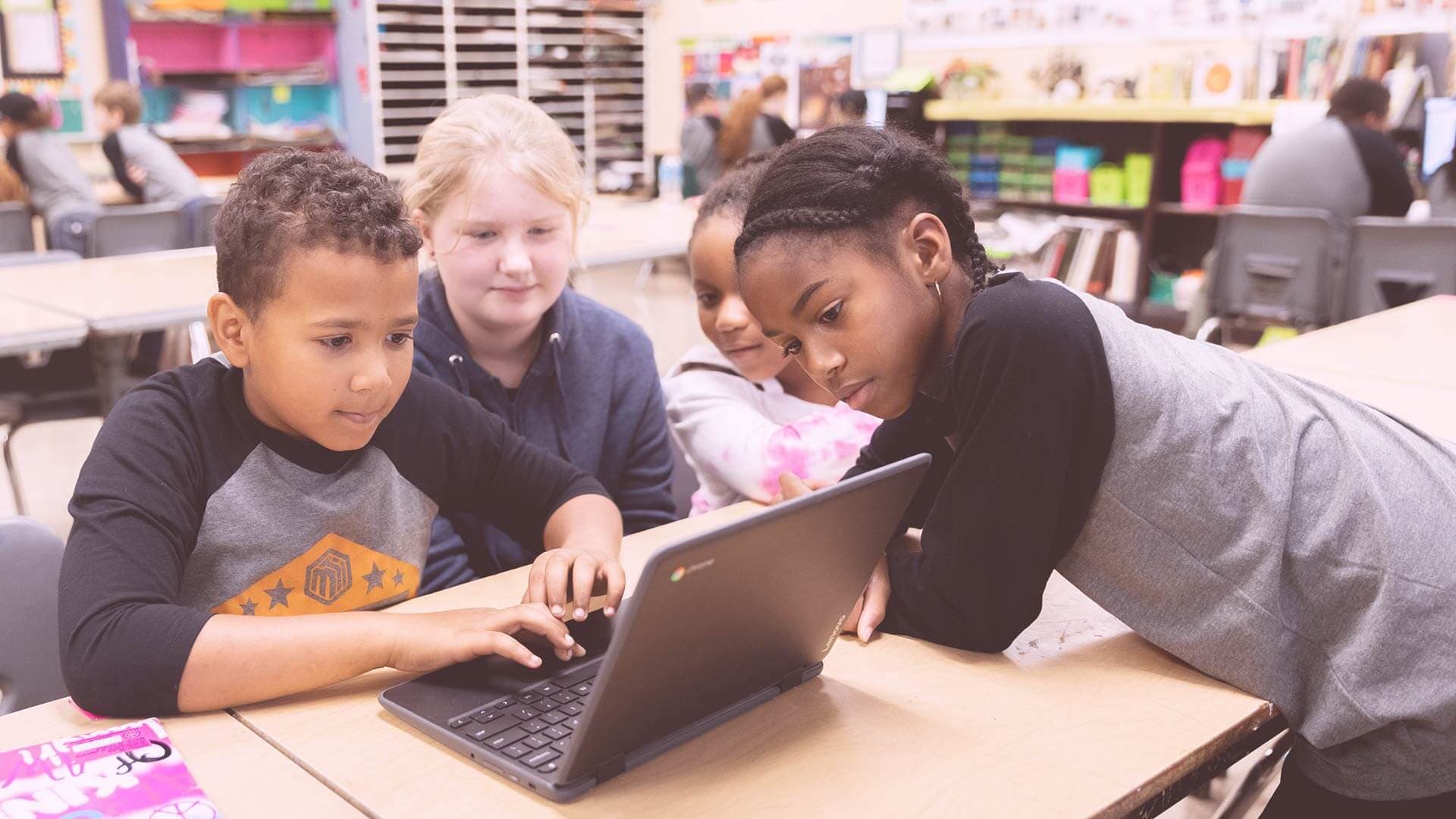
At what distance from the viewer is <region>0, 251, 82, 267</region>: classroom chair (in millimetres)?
3673

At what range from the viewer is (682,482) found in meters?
1.95

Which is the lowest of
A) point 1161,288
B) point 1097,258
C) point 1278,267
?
point 1161,288

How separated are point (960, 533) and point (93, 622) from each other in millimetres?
715

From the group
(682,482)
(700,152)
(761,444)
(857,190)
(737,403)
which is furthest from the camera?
(700,152)

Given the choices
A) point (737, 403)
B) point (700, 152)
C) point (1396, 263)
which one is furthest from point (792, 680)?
point (700, 152)

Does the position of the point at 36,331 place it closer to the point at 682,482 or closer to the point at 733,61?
the point at 682,482

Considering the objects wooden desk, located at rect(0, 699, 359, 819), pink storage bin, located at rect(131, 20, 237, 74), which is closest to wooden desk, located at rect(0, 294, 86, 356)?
wooden desk, located at rect(0, 699, 359, 819)

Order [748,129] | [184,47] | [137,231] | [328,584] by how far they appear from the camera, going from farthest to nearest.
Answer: [184,47] < [748,129] < [137,231] < [328,584]

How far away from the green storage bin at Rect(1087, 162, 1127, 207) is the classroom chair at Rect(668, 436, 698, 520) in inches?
178

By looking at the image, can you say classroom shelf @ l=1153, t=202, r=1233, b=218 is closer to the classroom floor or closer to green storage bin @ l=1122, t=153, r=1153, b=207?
green storage bin @ l=1122, t=153, r=1153, b=207

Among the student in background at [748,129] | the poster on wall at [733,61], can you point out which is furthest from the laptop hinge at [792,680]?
the poster on wall at [733,61]

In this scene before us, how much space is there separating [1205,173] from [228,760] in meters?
5.56

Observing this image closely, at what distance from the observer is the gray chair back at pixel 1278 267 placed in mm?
4004

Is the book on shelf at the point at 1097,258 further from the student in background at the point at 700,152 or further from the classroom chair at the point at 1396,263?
the student in background at the point at 700,152
